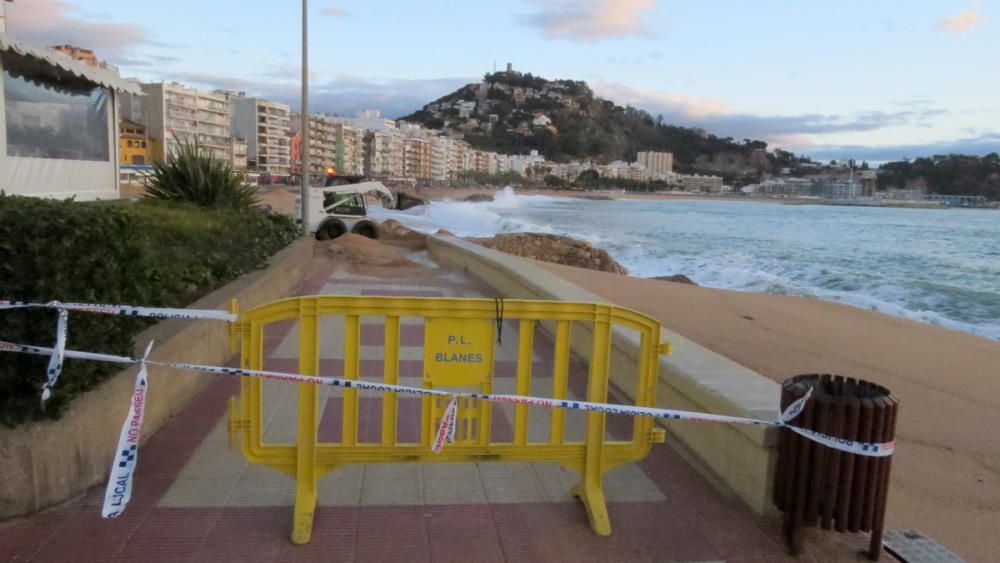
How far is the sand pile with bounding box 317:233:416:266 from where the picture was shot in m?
16.6

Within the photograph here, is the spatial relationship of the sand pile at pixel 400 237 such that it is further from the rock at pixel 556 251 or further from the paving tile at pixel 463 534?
the paving tile at pixel 463 534

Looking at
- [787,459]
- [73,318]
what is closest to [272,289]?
[73,318]

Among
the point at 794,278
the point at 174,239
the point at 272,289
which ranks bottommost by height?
the point at 794,278

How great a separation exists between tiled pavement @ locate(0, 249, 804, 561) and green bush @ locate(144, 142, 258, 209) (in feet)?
26.2

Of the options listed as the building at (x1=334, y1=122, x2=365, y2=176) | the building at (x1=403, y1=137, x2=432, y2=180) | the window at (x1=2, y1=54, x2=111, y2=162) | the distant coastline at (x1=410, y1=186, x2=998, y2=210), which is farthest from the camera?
the building at (x1=403, y1=137, x2=432, y2=180)

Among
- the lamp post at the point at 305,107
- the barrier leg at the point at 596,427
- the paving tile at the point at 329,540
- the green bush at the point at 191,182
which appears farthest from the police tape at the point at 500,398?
the lamp post at the point at 305,107

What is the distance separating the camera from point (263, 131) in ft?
463

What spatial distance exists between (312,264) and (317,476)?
493 inches

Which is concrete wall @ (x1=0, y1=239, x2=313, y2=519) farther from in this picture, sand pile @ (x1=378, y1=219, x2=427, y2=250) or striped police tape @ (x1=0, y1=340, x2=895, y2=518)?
sand pile @ (x1=378, y1=219, x2=427, y2=250)

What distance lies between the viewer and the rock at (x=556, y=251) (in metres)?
24.7

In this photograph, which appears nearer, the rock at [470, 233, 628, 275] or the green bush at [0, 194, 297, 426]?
the green bush at [0, 194, 297, 426]

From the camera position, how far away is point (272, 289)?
9641 mm

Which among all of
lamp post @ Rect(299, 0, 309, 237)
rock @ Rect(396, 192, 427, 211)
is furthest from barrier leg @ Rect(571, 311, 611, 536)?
rock @ Rect(396, 192, 427, 211)

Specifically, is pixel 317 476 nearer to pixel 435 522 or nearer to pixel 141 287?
pixel 435 522
